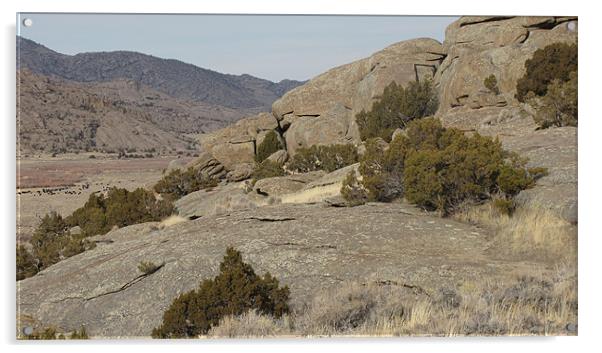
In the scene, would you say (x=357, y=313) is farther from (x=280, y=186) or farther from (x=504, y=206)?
(x=280, y=186)

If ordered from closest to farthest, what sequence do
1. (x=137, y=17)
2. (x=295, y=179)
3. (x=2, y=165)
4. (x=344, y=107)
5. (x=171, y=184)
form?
(x=2, y=165), (x=137, y=17), (x=295, y=179), (x=171, y=184), (x=344, y=107)

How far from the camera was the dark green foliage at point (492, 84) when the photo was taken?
790 inches

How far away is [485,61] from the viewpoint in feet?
69.4

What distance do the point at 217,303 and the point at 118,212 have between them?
911cm

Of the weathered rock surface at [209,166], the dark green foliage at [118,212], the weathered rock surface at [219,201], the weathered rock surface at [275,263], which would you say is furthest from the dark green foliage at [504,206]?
the weathered rock surface at [209,166]

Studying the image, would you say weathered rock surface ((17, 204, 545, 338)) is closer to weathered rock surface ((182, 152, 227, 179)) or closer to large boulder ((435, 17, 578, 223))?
large boulder ((435, 17, 578, 223))

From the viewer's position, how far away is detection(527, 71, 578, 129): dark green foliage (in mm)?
11930

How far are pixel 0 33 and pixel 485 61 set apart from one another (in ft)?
51.5

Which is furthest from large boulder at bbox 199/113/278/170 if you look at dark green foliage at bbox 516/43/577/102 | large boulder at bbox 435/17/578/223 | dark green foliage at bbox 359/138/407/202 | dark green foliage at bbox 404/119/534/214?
dark green foliage at bbox 404/119/534/214

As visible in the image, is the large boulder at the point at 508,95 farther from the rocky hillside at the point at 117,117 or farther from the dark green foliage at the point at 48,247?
the rocky hillside at the point at 117,117

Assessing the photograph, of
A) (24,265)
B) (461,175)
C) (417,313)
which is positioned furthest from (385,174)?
(24,265)

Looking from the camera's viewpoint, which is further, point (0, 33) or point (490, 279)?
point (0, 33)
